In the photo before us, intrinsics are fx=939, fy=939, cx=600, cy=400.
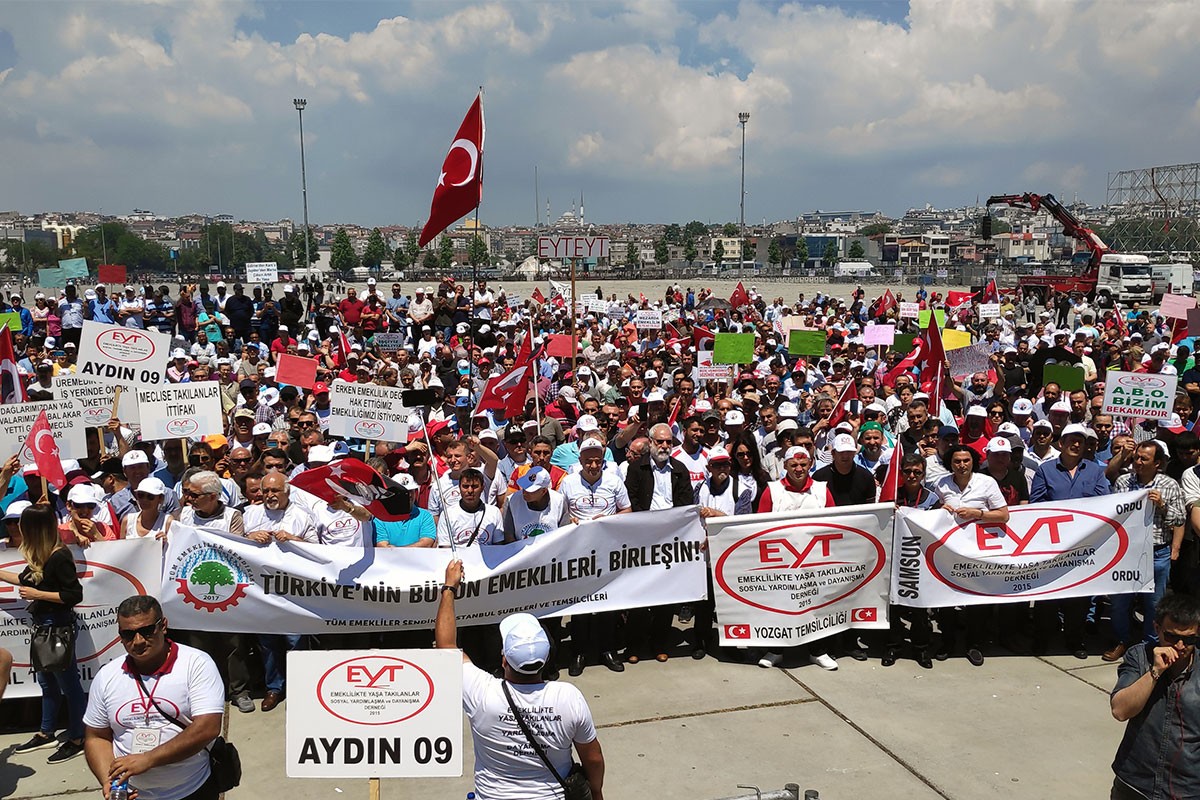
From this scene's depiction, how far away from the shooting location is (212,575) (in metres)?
6.79

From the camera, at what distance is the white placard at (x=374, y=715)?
154 inches

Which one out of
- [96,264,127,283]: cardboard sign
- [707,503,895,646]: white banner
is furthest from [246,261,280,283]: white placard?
[707,503,895,646]: white banner

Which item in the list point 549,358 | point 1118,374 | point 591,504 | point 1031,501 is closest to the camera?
point 591,504

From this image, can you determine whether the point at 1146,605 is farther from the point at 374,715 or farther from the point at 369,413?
the point at 369,413

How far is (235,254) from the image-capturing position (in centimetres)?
14562

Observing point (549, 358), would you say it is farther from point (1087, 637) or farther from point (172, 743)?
point (172, 743)

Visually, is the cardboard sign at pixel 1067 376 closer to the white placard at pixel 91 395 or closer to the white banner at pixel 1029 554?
the white banner at pixel 1029 554

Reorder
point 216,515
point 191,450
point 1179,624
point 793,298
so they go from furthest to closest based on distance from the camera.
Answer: point 793,298 < point 191,450 < point 216,515 < point 1179,624

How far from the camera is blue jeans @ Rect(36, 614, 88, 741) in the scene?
6285 mm

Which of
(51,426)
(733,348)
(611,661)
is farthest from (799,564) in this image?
(733,348)

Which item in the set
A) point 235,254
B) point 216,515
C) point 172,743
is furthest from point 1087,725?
point 235,254

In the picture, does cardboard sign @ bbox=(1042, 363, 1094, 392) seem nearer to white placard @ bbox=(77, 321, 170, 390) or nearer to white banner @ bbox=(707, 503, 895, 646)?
white banner @ bbox=(707, 503, 895, 646)

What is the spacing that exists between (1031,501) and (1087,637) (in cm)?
129

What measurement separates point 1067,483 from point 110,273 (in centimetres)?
2542
